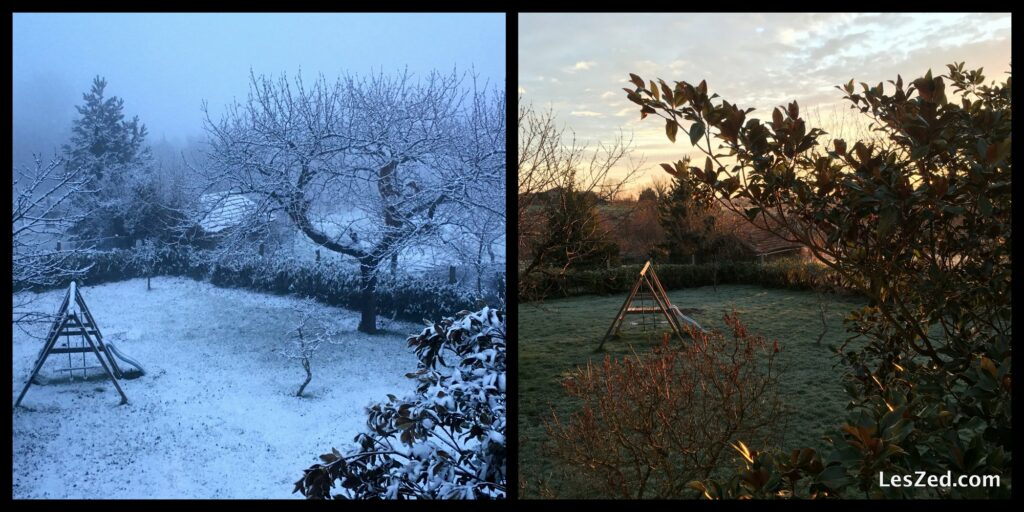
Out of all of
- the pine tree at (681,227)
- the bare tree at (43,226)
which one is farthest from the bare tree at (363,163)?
the pine tree at (681,227)

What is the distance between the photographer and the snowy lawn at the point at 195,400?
5.98 ft

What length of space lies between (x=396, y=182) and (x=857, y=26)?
8.58ft

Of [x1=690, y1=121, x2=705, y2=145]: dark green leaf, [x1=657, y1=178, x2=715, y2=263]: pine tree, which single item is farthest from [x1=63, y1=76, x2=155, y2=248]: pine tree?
[x1=657, y1=178, x2=715, y2=263]: pine tree

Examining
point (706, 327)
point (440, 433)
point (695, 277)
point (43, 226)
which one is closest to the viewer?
point (43, 226)

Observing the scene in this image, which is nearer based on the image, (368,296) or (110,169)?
(110,169)

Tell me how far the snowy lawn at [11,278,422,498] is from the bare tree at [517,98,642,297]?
228cm

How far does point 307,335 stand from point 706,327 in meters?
4.45

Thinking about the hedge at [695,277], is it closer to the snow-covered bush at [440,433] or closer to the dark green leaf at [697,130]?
the snow-covered bush at [440,433]

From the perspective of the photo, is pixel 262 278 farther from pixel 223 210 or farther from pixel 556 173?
pixel 556 173

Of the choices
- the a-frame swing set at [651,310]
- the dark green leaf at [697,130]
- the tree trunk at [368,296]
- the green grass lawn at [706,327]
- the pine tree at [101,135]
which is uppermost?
the pine tree at [101,135]

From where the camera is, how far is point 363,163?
204cm

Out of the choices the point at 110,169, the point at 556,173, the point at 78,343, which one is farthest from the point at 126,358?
the point at 556,173

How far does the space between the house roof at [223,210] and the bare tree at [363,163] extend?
3 cm

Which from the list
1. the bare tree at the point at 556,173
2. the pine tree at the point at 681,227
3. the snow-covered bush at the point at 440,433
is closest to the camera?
the snow-covered bush at the point at 440,433
